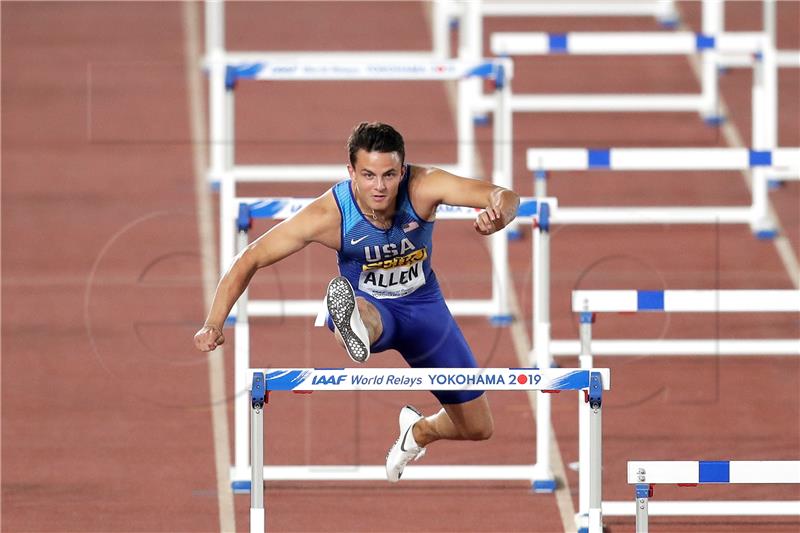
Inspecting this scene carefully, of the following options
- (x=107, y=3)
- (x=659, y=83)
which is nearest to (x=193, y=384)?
(x=659, y=83)

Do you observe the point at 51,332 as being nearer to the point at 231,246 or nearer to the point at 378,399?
the point at 231,246

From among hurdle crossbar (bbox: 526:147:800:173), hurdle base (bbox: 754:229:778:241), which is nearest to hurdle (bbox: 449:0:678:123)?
hurdle base (bbox: 754:229:778:241)

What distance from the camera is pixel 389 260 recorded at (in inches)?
259

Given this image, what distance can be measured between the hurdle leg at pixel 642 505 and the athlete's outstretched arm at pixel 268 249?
1.51 metres

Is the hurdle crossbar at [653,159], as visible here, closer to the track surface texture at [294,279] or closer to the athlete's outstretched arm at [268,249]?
the track surface texture at [294,279]

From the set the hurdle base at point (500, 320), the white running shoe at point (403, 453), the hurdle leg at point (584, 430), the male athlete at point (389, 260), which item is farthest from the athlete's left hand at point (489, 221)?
the hurdle base at point (500, 320)

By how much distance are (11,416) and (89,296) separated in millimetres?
1923

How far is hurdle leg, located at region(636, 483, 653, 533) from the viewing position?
571cm

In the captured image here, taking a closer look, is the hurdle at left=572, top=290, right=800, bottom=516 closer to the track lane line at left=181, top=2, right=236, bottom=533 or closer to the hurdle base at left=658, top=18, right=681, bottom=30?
the track lane line at left=181, top=2, right=236, bottom=533

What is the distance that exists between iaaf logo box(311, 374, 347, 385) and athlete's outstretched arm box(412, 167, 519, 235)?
75cm

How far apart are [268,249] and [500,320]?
424 cm

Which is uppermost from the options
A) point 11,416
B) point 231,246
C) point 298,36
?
point 298,36

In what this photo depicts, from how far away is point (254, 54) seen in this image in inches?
559

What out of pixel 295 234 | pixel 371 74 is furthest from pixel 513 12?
pixel 295 234
